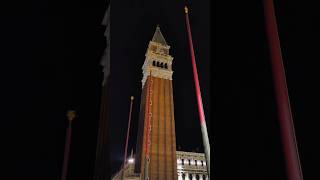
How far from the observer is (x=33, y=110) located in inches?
353

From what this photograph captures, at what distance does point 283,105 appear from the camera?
3.49 meters

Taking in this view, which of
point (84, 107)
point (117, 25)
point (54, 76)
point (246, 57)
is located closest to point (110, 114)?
point (84, 107)

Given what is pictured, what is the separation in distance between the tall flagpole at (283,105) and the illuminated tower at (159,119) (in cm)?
1607

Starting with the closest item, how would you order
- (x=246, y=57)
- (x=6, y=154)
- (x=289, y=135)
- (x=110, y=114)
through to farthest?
1. (x=289, y=135)
2. (x=246, y=57)
3. (x=6, y=154)
4. (x=110, y=114)

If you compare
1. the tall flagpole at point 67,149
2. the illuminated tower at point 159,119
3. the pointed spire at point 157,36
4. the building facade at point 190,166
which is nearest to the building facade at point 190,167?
the building facade at point 190,166

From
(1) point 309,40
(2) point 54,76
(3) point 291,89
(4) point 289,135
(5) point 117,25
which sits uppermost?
(5) point 117,25

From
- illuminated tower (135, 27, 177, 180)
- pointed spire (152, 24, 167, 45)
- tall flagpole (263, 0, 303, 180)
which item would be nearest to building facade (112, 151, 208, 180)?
illuminated tower (135, 27, 177, 180)

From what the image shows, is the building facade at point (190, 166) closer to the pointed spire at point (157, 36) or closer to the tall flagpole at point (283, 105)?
the pointed spire at point (157, 36)

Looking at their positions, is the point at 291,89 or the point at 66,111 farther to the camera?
the point at 66,111

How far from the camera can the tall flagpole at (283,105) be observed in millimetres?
3227

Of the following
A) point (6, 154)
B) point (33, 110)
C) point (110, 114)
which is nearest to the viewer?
point (6, 154)

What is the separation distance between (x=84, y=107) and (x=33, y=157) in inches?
77.5

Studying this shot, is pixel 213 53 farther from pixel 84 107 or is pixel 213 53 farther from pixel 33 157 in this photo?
pixel 33 157

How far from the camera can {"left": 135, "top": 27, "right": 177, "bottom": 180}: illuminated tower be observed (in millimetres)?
21031
